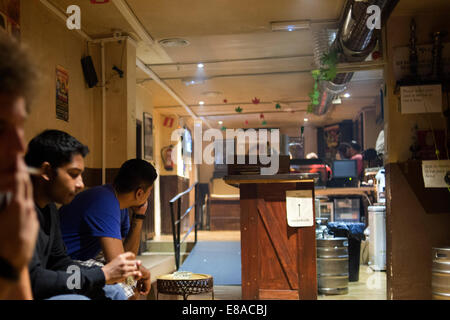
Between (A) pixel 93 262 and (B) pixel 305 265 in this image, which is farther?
(B) pixel 305 265

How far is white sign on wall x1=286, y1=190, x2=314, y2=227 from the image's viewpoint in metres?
3.75

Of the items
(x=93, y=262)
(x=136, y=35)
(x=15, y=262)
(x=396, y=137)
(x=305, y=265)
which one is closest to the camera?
(x=15, y=262)

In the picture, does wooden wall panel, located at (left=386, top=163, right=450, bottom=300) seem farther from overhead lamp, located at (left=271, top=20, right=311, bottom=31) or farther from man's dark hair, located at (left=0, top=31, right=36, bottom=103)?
man's dark hair, located at (left=0, top=31, right=36, bottom=103)

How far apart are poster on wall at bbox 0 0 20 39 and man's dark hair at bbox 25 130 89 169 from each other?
2432 millimetres

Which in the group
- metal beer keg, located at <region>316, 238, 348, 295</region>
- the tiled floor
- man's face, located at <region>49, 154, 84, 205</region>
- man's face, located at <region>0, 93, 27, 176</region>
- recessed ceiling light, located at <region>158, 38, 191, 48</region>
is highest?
recessed ceiling light, located at <region>158, 38, 191, 48</region>

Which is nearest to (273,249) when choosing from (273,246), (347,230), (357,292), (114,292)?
(273,246)

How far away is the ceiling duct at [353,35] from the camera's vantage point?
3738 mm

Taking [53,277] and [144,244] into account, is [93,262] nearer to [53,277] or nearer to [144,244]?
[53,277]

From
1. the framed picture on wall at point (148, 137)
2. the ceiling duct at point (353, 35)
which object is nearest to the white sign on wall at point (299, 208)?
the ceiling duct at point (353, 35)

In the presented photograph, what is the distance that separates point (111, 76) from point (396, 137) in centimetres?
324

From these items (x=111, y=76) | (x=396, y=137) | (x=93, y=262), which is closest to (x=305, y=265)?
(x=396, y=137)

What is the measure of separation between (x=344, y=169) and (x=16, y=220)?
7.93 meters

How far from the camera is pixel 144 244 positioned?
760 cm

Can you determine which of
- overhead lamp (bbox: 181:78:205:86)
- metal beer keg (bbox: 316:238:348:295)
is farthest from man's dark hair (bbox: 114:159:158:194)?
overhead lamp (bbox: 181:78:205:86)
